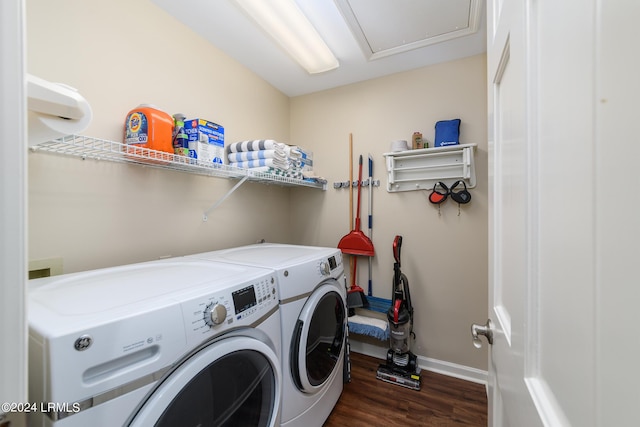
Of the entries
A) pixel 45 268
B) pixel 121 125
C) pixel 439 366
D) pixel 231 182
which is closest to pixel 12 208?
pixel 45 268

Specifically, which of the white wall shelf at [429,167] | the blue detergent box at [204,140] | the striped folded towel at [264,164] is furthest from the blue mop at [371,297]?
the blue detergent box at [204,140]

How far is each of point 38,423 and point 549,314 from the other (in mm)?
948

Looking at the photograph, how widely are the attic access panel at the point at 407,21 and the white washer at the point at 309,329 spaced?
1.47m

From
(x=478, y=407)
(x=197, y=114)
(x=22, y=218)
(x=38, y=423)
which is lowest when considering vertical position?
(x=478, y=407)

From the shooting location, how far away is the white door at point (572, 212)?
23 centimetres

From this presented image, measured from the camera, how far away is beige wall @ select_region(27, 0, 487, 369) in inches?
42.8

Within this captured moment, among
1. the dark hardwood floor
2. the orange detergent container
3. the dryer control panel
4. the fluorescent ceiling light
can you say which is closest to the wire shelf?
the orange detergent container

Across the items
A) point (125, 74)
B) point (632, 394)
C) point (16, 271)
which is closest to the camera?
point (632, 394)

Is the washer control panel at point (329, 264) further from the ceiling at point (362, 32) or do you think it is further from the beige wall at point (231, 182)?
the ceiling at point (362, 32)

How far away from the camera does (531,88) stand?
440mm

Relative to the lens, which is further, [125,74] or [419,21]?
[419,21]

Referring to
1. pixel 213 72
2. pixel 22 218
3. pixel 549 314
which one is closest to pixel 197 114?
pixel 213 72

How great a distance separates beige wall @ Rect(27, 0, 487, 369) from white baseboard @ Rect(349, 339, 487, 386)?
5 cm

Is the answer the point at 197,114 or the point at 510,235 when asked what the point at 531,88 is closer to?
the point at 510,235
